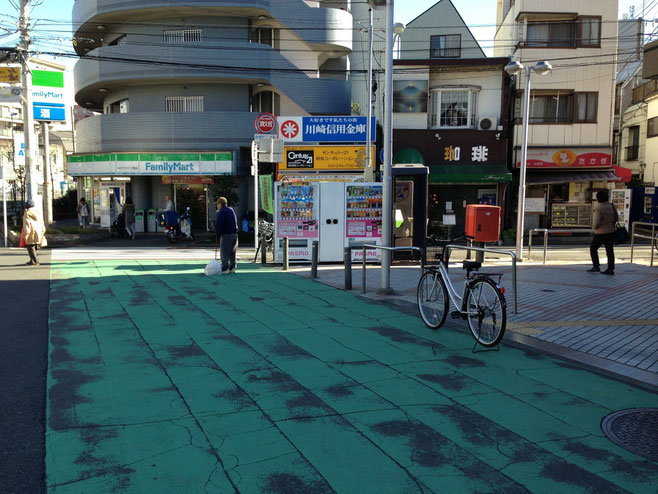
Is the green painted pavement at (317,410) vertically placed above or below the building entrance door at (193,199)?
below

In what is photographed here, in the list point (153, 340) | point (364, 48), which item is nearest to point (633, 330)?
A: point (153, 340)

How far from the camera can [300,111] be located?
2823cm

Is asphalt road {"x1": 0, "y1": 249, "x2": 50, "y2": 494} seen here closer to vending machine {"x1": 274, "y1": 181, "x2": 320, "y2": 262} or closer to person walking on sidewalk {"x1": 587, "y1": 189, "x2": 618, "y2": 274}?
vending machine {"x1": 274, "y1": 181, "x2": 320, "y2": 262}

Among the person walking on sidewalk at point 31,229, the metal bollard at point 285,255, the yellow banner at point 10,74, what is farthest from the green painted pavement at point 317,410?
the yellow banner at point 10,74

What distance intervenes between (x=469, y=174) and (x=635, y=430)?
20.6 m

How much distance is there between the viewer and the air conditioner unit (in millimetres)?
24781

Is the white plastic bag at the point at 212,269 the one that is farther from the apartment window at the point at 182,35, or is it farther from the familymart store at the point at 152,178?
the apartment window at the point at 182,35

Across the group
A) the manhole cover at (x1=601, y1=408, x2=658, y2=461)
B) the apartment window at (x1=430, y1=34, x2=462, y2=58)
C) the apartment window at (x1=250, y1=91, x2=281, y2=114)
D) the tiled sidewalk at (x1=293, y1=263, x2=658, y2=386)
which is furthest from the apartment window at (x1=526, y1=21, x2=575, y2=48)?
the manhole cover at (x1=601, y1=408, x2=658, y2=461)

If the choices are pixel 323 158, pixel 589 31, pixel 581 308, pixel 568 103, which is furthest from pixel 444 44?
pixel 581 308

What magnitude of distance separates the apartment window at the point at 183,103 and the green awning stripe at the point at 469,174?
40.3 feet

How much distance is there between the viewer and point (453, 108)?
82.8 feet

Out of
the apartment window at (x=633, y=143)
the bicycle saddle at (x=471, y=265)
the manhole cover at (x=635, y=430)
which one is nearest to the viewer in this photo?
the manhole cover at (x=635, y=430)

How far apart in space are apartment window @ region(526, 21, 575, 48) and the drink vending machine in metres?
15.4

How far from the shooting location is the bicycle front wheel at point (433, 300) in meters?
7.15
